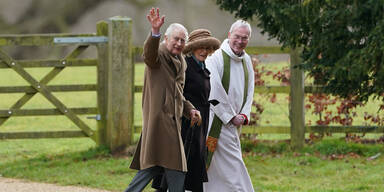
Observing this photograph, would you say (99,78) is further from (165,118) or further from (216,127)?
(165,118)

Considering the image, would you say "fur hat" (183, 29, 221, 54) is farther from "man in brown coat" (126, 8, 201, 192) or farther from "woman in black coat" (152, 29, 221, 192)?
"man in brown coat" (126, 8, 201, 192)

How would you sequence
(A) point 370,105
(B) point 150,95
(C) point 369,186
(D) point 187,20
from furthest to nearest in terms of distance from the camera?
(D) point 187,20 < (A) point 370,105 < (C) point 369,186 < (B) point 150,95

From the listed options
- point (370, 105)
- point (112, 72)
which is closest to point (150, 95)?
point (112, 72)

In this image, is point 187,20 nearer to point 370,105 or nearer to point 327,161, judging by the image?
point 370,105

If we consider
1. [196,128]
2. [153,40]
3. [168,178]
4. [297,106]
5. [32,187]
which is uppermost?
[153,40]

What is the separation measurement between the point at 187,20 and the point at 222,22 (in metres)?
1.50

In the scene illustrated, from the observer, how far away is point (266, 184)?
7953mm

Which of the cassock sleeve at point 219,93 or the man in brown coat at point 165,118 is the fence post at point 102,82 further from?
the man in brown coat at point 165,118

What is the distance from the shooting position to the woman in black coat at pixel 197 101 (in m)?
5.98

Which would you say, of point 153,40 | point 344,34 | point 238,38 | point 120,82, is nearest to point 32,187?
point 120,82

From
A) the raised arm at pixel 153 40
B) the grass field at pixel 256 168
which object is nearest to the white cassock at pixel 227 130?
the raised arm at pixel 153 40

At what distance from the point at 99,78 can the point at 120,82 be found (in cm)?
36

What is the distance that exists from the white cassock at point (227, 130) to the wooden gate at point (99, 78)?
3.13 meters

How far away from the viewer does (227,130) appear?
20.8 feet
